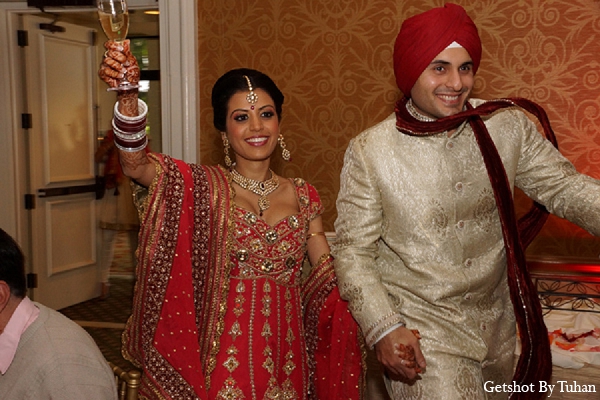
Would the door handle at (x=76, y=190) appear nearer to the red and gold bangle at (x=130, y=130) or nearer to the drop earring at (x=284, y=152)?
the drop earring at (x=284, y=152)

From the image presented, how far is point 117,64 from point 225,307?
805 millimetres

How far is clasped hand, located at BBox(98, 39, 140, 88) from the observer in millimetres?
1655

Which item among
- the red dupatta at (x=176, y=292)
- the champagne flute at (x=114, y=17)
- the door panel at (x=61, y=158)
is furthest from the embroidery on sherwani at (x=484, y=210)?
the door panel at (x=61, y=158)

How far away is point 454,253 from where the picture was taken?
1845 millimetres

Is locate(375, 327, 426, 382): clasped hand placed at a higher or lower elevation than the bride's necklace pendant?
lower

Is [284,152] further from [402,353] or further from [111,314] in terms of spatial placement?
[111,314]

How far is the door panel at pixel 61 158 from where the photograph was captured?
17.4 feet

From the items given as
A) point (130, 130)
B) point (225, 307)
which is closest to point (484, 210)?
point (225, 307)

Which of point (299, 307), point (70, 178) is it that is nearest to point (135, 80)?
point (299, 307)

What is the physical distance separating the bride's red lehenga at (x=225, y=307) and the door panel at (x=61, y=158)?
12.0 ft

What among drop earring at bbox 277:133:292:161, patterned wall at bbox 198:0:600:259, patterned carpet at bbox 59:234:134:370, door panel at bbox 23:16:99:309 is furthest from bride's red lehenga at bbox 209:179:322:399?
door panel at bbox 23:16:99:309

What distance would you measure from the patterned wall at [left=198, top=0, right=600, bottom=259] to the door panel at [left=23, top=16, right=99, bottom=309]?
6.44 feet

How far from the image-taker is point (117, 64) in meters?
1.68

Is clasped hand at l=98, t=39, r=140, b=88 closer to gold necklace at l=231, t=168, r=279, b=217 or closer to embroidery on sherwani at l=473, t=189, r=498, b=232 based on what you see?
gold necklace at l=231, t=168, r=279, b=217
